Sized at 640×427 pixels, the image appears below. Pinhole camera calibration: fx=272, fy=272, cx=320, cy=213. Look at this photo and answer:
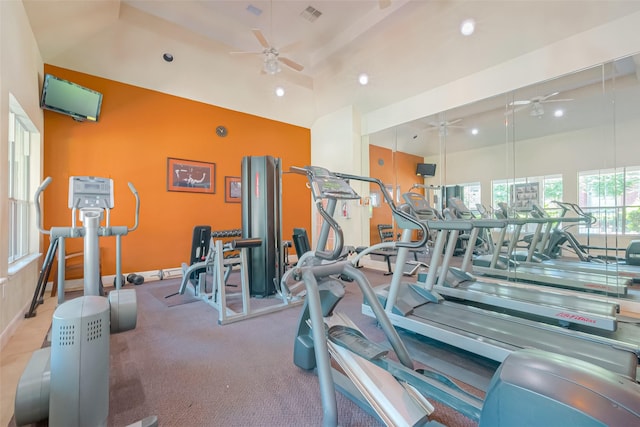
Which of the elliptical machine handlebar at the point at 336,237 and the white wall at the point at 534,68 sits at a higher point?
the white wall at the point at 534,68

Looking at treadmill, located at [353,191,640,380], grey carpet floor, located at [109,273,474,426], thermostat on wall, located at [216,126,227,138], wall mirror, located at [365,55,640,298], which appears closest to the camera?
grey carpet floor, located at [109,273,474,426]

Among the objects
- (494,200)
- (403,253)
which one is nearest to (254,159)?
(403,253)

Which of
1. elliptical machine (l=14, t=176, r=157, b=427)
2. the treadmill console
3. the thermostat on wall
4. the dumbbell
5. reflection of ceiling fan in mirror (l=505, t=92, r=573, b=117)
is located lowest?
the dumbbell

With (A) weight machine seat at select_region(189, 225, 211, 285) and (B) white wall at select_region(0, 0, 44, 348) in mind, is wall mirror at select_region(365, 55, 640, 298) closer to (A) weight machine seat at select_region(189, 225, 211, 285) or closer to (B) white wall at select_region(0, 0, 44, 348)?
(A) weight machine seat at select_region(189, 225, 211, 285)

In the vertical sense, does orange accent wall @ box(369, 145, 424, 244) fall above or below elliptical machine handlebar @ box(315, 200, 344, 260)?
above

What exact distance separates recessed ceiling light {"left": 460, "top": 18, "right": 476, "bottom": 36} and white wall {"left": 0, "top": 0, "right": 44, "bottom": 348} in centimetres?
518

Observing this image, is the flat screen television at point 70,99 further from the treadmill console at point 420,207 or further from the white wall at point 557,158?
the white wall at point 557,158

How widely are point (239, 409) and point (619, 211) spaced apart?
190 inches

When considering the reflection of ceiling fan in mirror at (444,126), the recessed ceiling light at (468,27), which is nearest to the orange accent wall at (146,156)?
the reflection of ceiling fan in mirror at (444,126)

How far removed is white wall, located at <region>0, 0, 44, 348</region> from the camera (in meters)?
2.35

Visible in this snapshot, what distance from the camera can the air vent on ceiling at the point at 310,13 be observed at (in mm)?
4578

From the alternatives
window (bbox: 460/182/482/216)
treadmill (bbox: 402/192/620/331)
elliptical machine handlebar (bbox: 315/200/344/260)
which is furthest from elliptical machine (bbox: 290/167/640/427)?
window (bbox: 460/182/482/216)

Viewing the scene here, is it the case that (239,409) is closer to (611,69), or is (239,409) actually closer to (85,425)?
(85,425)

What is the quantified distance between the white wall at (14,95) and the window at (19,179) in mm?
131
